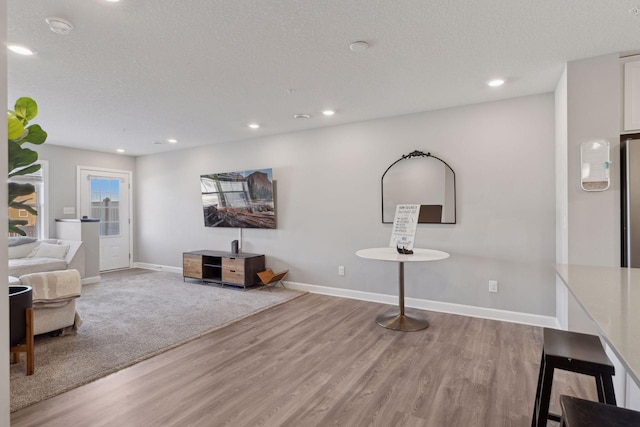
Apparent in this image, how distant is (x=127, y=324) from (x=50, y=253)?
9.25 ft

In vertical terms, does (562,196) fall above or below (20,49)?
below

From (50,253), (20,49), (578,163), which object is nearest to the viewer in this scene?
(20,49)

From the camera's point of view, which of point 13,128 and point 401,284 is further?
point 401,284

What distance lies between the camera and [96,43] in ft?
7.97

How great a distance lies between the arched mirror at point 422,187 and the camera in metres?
3.96

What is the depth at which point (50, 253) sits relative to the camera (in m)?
5.25

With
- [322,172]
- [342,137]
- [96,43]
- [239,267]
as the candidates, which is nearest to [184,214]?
[239,267]

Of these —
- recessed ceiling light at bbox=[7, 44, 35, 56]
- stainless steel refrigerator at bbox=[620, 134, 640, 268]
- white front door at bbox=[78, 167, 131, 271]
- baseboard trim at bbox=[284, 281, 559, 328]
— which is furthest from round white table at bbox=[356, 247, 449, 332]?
white front door at bbox=[78, 167, 131, 271]

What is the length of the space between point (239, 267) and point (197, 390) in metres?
2.93

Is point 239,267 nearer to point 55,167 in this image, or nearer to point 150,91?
point 150,91

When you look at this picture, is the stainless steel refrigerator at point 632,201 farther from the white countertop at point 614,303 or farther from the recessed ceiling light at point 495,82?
the recessed ceiling light at point 495,82

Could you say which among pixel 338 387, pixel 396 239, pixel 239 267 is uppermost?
pixel 396 239

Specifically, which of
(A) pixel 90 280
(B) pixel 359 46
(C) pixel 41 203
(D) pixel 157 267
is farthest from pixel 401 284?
(C) pixel 41 203

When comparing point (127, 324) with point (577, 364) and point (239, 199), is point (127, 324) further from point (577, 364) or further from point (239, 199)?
point (577, 364)
